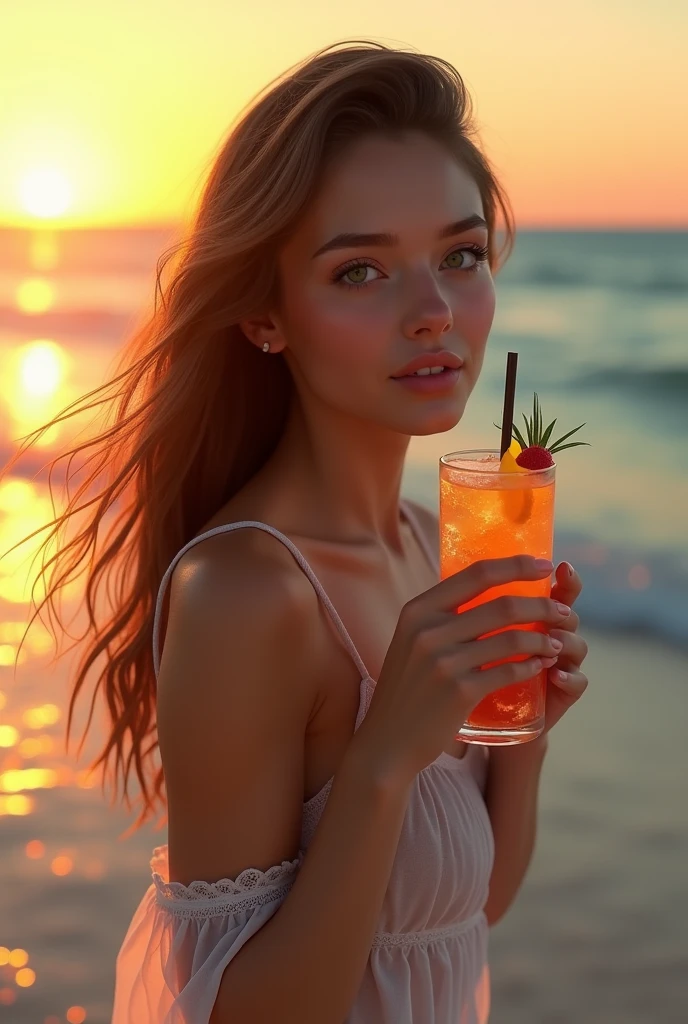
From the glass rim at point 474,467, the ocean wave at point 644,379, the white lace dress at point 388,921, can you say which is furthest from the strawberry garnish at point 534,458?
the ocean wave at point 644,379

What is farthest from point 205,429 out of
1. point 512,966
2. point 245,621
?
point 512,966

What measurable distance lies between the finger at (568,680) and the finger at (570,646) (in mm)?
25

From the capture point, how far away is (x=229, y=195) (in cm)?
252

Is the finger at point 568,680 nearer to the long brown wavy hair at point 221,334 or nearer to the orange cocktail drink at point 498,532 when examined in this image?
the orange cocktail drink at point 498,532

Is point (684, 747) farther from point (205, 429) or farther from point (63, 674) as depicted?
point (205, 429)

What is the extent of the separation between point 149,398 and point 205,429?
0.48ft

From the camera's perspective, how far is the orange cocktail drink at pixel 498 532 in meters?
2.16

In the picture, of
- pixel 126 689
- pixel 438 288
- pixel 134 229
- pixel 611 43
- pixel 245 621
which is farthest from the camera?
pixel 134 229

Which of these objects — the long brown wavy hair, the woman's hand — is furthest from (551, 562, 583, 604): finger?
the long brown wavy hair

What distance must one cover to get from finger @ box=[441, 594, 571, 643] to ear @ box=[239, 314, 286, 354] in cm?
86

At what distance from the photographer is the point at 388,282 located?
7.73 feet

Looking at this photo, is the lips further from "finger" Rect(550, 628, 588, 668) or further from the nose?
"finger" Rect(550, 628, 588, 668)

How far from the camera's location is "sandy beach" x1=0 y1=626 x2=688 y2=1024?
4391 mm

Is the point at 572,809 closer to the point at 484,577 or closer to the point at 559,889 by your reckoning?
the point at 559,889
